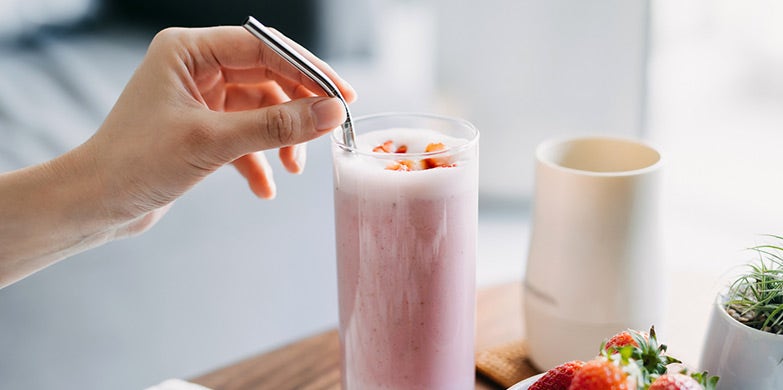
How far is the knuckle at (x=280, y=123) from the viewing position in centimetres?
74

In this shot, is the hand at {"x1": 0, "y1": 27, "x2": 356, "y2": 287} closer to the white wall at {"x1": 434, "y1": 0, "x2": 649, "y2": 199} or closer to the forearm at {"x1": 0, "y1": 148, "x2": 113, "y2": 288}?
the forearm at {"x1": 0, "y1": 148, "x2": 113, "y2": 288}

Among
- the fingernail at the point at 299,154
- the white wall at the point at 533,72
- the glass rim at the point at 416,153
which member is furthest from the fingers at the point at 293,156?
the white wall at the point at 533,72

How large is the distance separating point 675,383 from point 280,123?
0.42 metres

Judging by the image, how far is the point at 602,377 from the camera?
2.03 feet

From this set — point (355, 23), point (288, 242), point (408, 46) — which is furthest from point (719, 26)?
point (288, 242)

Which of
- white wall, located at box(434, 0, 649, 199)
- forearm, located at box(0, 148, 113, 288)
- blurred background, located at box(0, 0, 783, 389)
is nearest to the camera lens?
forearm, located at box(0, 148, 113, 288)

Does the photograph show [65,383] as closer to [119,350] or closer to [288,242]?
[119,350]

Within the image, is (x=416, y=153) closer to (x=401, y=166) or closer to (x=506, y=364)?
(x=401, y=166)

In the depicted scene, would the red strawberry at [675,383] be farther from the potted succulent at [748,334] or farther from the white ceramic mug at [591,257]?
the white ceramic mug at [591,257]

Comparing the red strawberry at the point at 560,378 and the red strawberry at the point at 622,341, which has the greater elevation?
the red strawberry at the point at 622,341

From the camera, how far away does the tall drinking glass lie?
73 cm

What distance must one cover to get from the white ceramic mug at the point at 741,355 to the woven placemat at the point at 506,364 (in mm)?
233

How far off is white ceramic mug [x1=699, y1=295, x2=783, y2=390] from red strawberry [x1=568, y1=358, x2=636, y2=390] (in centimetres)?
15

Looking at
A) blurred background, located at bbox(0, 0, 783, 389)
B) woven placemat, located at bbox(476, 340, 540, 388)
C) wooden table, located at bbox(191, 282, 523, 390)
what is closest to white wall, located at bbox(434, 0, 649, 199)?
blurred background, located at bbox(0, 0, 783, 389)
